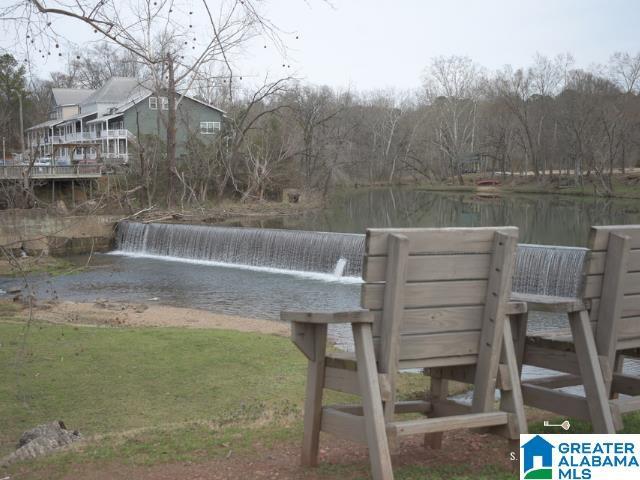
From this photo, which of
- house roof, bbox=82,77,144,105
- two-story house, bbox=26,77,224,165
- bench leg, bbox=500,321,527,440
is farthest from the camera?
house roof, bbox=82,77,144,105

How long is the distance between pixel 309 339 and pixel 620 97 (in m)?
55.9

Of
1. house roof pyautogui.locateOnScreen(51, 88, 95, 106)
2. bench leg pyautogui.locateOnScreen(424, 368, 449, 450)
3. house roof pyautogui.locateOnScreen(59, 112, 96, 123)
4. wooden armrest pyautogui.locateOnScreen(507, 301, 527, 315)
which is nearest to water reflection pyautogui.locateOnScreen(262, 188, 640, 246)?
house roof pyautogui.locateOnScreen(59, 112, 96, 123)

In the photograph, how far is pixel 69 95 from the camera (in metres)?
59.7

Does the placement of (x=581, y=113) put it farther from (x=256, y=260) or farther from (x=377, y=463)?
(x=377, y=463)

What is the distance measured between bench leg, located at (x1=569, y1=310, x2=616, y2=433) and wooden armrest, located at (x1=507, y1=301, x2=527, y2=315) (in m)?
0.35

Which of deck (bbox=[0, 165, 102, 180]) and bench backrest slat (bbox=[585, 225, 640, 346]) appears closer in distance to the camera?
bench backrest slat (bbox=[585, 225, 640, 346])

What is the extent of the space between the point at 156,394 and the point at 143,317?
6.85 m

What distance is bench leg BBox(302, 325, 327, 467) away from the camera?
388 cm

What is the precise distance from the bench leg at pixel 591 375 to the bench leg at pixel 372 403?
1.31 m

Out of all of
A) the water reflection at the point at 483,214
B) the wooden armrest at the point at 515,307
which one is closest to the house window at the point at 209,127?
the water reflection at the point at 483,214

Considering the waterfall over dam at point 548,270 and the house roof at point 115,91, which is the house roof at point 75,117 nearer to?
the house roof at point 115,91

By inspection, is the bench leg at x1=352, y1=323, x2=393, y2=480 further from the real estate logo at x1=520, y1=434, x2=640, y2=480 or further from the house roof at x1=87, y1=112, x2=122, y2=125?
the house roof at x1=87, y1=112, x2=122, y2=125

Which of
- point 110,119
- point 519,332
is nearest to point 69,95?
point 110,119

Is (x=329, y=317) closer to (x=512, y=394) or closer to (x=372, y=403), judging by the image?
(x=372, y=403)
